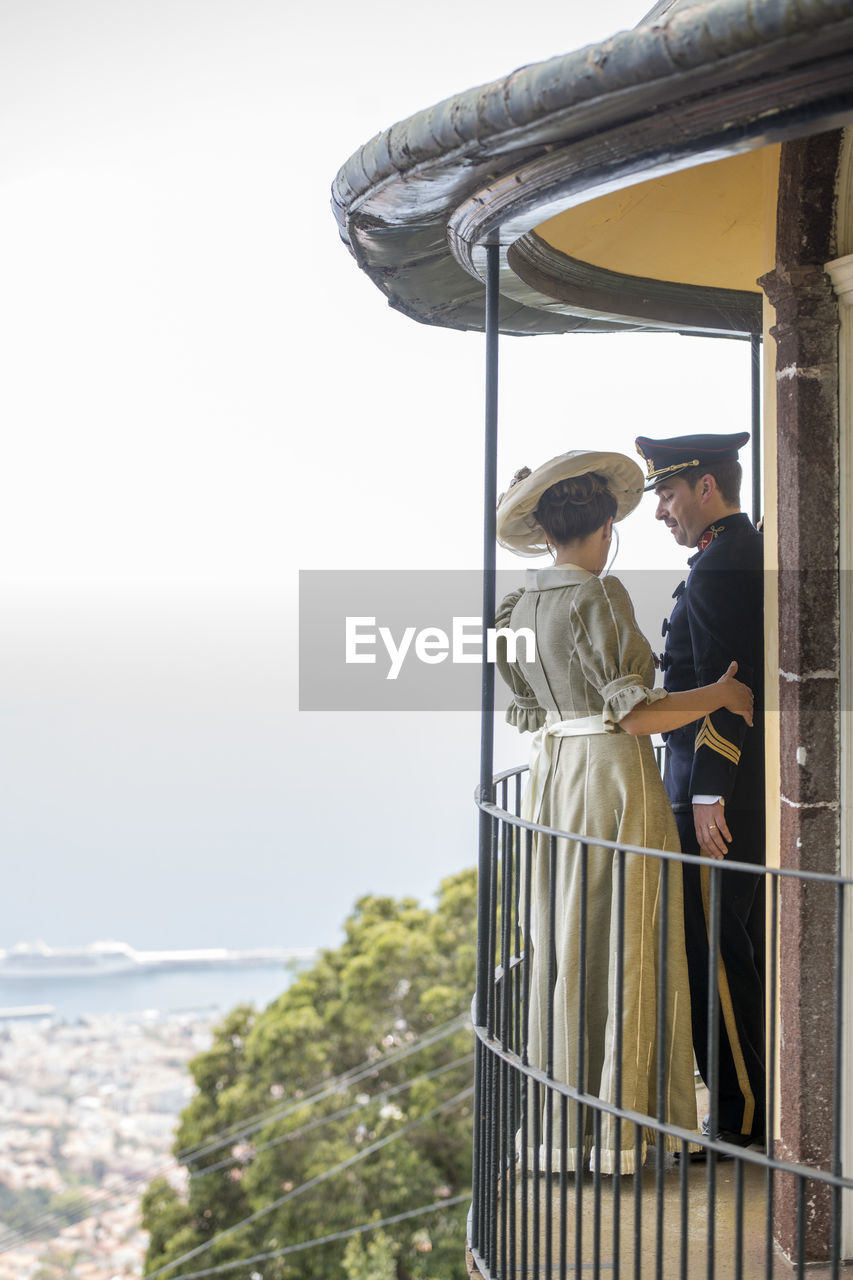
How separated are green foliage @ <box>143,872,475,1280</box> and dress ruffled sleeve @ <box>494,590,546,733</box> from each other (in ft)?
42.8

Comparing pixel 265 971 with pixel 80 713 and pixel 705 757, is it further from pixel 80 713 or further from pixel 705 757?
pixel 705 757

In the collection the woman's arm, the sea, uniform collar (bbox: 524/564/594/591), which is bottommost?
the sea

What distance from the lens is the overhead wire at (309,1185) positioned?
15008 mm

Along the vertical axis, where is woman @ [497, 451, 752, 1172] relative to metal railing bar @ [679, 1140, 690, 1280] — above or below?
above

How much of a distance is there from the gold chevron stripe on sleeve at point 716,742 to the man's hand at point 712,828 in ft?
0.48

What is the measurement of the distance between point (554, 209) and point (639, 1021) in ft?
7.44

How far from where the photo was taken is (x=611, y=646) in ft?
10.1

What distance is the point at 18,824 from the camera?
46.3 meters

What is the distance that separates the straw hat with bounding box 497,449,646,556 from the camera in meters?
3.26

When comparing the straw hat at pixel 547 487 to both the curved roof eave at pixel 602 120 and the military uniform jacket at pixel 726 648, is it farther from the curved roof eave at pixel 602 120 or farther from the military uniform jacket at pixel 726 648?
the curved roof eave at pixel 602 120

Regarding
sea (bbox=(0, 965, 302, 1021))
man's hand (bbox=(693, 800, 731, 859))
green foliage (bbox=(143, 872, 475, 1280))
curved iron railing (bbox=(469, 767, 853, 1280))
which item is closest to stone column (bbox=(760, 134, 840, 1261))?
curved iron railing (bbox=(469, 767, 853, 1280))

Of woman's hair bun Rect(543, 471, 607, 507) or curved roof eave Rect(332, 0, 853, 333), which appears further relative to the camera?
woman's hair bun Rect(543, 471, 607, 507)

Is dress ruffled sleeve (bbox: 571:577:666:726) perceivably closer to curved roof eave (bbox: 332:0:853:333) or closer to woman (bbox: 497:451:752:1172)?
woman (bbox: 497:451:752:1172)

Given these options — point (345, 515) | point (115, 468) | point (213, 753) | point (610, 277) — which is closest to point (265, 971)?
point (213, 753)
